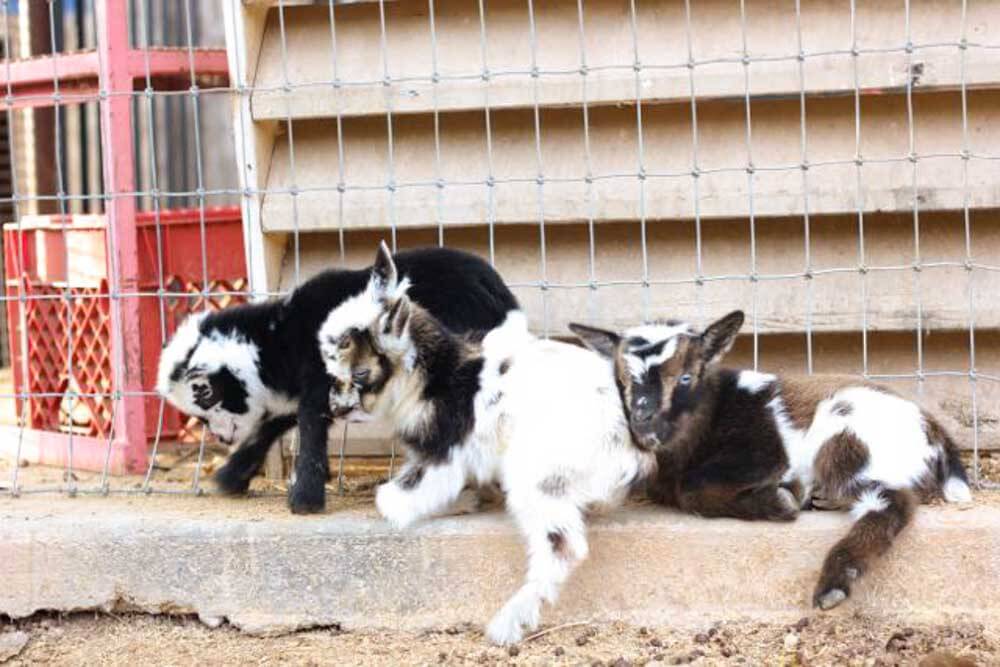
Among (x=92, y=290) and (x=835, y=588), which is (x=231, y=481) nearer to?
(x=92, y=290)

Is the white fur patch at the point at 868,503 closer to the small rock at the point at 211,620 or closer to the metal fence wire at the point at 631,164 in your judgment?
the metal fence wire at the point at 631,164

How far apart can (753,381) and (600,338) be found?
0.60 metres

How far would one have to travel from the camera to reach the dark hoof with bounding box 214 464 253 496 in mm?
5945

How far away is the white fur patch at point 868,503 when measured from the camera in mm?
5035

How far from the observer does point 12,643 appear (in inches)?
209

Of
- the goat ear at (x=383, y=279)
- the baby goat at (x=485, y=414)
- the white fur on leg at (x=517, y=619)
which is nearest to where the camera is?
the white fur on leg at (x=517, y=619)

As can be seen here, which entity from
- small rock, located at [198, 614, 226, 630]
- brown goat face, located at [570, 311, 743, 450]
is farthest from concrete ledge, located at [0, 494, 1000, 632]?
brown goat face, located at [570, 311, 743, 450]

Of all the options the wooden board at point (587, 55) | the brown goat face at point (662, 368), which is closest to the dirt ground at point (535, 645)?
the brown goat face at point (662, 368)

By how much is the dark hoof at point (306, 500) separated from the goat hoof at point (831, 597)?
1.89 metres

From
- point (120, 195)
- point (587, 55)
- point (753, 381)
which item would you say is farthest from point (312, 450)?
point (587, 55)

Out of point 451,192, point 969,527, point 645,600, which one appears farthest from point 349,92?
point 969,527

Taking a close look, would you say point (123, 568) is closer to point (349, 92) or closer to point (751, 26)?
point (349, 92)

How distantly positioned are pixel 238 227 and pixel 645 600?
3.18 metres

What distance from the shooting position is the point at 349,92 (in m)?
6.23
